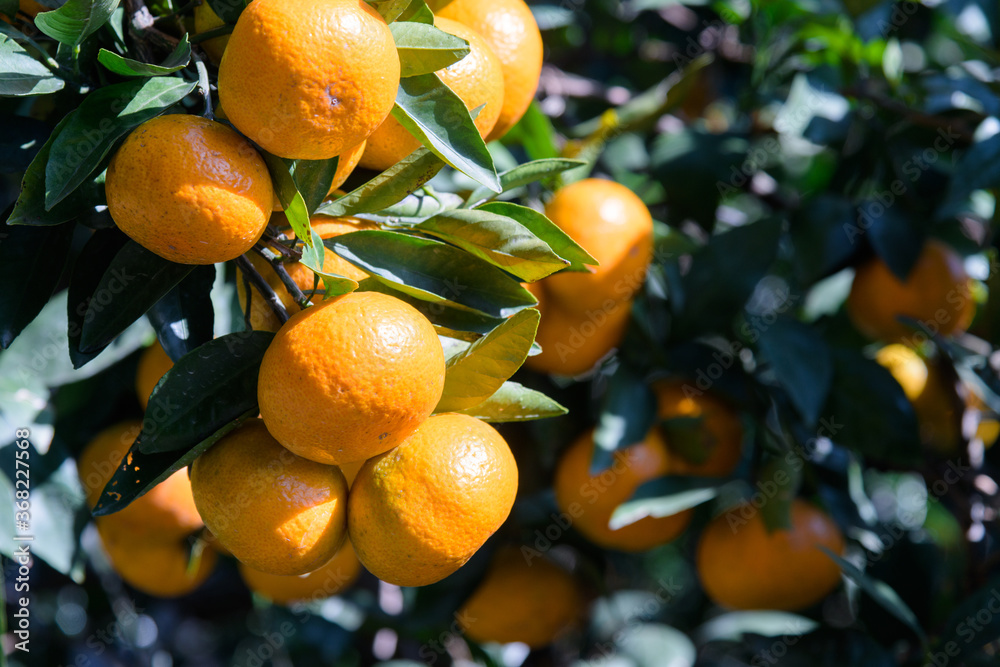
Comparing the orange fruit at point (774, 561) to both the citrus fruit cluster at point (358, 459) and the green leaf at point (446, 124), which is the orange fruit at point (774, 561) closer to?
the citrus fruit cluster at point (358, 459)

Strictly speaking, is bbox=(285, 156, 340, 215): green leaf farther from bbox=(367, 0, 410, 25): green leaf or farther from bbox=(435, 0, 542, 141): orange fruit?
bbox=(435, 0, 542, 141): orange fruit

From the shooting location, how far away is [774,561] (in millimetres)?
1217

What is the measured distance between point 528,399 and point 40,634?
145 centimetres

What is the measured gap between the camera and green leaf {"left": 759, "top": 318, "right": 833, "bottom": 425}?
1127mm

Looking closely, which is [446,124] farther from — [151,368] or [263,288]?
[151,368]

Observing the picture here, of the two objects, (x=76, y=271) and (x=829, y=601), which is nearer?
(x=76, y=271)

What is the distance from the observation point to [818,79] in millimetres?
1484

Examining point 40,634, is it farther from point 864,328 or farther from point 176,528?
point 864,328

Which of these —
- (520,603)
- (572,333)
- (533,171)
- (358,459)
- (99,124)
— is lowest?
(520,603)

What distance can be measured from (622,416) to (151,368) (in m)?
0.65

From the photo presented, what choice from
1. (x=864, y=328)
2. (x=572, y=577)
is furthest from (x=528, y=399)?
(x=864, y=328)

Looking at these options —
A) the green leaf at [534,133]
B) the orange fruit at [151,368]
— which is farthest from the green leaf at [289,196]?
the green leaf at [534,133]

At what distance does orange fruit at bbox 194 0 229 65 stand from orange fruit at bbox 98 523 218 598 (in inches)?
29.3

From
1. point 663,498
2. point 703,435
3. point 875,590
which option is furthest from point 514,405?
point 875,590
